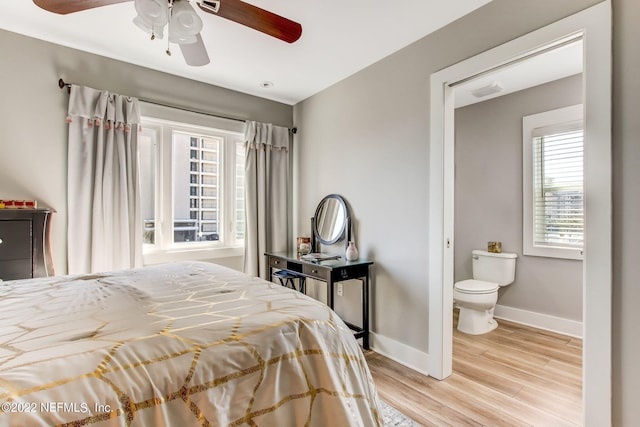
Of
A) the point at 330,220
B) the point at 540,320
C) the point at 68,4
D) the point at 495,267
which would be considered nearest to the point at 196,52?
the point at 68,4

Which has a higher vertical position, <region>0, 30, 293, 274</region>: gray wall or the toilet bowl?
<region>0, 30, 293, 274</region>: gray wall

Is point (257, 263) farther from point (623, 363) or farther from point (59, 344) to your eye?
point (623, 363)

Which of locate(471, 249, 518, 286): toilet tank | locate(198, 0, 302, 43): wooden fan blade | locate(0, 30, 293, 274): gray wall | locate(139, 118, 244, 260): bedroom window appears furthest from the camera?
locate(471, 249, 518, 286): toilet tank

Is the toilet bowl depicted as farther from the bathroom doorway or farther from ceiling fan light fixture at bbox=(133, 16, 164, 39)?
ceiling fan light fixture at bbox=(133, 16, 164, 39)

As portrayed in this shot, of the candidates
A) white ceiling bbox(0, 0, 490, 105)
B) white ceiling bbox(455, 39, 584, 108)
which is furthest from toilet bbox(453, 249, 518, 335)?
white ceiling bbox(0, 0, 490, 105)

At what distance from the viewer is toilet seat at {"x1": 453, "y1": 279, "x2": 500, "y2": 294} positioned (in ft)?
10.2

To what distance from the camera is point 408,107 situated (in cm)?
256

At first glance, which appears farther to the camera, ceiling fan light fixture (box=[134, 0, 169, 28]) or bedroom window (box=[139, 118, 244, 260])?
bedroom window (box=[139, 118, 244, 260])

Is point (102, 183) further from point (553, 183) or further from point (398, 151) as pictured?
point (553, 183)

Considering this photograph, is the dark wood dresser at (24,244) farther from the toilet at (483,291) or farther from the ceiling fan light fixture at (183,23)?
the toilet at (483,291)

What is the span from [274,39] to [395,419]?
2.70m

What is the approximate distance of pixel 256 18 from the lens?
1.68 meters

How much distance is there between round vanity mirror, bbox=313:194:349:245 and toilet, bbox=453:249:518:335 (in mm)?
1340

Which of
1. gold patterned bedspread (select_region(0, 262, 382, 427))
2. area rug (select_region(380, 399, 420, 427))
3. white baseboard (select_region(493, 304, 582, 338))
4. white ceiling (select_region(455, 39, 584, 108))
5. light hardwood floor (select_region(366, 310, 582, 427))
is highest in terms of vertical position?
white ceiling (select_region(455, 39, 584, 108))
